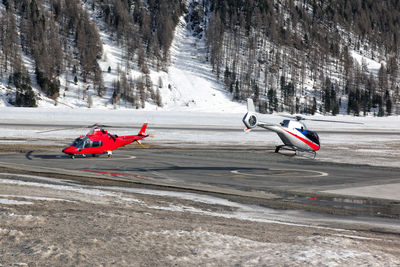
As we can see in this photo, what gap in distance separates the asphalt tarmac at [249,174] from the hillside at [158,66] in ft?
284

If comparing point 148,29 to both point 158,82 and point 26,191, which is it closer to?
point 158,82

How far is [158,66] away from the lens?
516 ft

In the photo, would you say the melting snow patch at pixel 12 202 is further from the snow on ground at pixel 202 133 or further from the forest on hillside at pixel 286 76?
the forest on hillside at pixel 286 76

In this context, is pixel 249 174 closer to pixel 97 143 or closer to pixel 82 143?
pixel 97 143

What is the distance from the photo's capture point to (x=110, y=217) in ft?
36.8

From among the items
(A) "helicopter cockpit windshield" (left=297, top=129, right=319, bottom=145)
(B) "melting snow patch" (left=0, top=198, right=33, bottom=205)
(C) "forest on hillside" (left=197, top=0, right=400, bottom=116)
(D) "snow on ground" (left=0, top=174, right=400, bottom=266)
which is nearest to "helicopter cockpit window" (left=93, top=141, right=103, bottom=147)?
(A) "helicopter cockpit windshield" (left=297, top=129, right=319, bottom=145)

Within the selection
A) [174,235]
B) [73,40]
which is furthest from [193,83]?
[174,235]

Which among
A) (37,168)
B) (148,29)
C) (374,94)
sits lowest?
(37,168)

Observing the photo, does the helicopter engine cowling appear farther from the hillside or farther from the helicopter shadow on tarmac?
the hillside

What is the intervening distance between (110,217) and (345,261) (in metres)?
5.68

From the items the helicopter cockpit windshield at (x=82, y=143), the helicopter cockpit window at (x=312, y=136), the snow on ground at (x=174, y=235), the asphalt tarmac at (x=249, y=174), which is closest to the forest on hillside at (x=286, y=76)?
the asphalt tarmac at (x=249, y=174)

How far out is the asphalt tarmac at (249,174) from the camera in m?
17.8

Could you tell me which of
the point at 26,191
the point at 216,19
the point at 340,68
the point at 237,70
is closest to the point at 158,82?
the point at 237,70

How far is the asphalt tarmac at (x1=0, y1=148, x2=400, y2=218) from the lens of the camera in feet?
58.3
